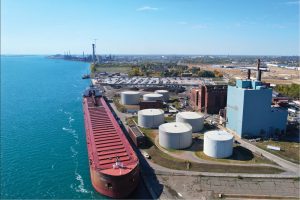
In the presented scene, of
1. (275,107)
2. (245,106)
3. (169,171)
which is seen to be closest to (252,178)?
(169,171)

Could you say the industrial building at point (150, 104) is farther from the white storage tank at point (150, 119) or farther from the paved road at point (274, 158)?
the paved road at point (274, 158)

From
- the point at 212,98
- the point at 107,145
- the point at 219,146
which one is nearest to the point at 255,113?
the point at 219,146

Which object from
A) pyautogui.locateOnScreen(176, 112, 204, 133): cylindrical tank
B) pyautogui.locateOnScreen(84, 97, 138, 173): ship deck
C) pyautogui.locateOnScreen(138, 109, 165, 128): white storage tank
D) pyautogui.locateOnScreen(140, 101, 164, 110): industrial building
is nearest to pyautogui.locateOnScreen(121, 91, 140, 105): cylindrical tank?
pyautogui.locateOnScreen(140, 101, 164, 110): industrial building

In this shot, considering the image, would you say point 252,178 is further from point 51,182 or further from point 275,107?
point 51,182

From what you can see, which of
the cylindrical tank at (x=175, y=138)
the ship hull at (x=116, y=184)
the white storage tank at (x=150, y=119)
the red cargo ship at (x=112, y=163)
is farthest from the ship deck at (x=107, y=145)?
the cylindrical tank at (x=175, y=138)

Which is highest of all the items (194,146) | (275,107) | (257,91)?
(257,91)

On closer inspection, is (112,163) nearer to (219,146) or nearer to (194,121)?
(219,146)

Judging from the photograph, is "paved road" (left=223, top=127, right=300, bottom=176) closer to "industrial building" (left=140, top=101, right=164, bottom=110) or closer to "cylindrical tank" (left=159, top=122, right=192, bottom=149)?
"cylindrical tank" (left=159, top=122, right=192, bottom=149)
